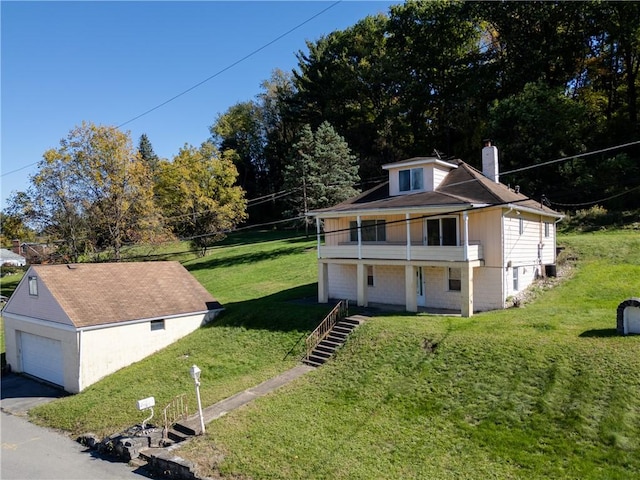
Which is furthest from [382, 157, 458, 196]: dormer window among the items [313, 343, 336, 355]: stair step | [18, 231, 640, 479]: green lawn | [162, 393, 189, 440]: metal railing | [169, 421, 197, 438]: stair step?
[169, 421, 197, 438]: stair step

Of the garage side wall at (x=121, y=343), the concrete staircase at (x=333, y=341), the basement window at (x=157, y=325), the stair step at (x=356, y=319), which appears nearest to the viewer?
the concrete staircase at (x=333, y=341)

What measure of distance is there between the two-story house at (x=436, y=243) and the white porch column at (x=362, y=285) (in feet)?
0.16

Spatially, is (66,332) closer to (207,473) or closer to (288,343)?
(288,343)

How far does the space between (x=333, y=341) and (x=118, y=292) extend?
1120cm

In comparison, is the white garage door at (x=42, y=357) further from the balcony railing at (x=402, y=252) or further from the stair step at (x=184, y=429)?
the balcony railing at (x=402, y=252)

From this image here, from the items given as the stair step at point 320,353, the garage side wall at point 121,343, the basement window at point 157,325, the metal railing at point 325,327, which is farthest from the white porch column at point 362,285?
the basement window at point 157,325

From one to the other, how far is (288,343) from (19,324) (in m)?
13.6

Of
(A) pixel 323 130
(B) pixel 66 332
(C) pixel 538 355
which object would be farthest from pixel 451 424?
(A) pixel 323 130

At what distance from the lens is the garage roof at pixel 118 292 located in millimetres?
19359

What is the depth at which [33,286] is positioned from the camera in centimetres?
2050

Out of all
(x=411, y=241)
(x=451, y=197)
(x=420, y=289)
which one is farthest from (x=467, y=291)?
(x=451, y=197)

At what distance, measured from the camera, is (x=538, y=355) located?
12.9m

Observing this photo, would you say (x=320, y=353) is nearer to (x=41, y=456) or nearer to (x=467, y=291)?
(x=467, y=291)

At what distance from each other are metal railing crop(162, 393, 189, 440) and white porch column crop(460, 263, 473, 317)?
442 inches
